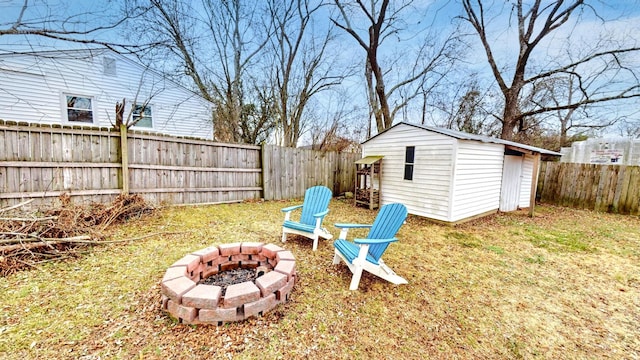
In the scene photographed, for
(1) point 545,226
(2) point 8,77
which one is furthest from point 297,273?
(2) point 8,77

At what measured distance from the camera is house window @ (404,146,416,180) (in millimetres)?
5922

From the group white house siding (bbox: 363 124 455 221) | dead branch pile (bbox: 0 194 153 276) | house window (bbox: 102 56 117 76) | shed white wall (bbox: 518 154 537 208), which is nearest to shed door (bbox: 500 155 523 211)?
shed white wall (bbox: 518 154 537 208)

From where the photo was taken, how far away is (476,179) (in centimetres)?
570

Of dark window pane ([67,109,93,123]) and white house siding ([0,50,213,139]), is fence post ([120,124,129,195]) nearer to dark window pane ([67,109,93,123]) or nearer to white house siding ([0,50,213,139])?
white house siding ([0,50,213,139])

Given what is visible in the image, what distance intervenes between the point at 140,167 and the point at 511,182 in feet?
32.0

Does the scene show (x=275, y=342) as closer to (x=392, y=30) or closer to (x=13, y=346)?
(x=13, y=346)

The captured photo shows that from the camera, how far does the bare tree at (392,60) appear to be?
961cm

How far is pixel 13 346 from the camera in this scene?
163 centimetres

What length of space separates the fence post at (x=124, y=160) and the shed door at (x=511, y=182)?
9.34m

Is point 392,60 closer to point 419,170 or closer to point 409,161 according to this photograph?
A: point 409,161

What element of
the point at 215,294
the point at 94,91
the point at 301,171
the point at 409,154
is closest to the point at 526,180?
the point at 409,154

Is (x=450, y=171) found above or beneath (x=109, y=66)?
beneath

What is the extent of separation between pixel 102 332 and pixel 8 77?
1011 centimetres

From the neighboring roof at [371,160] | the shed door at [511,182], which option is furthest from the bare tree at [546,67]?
the neighboring roof at [371,160]
